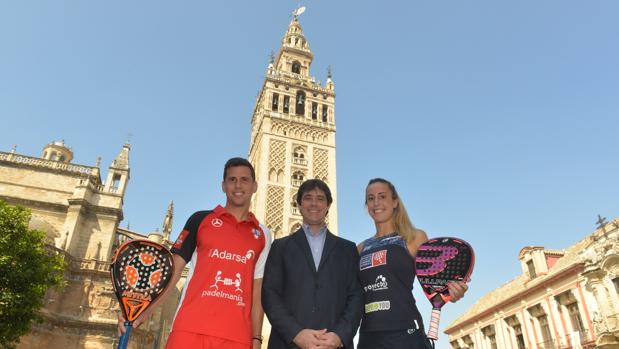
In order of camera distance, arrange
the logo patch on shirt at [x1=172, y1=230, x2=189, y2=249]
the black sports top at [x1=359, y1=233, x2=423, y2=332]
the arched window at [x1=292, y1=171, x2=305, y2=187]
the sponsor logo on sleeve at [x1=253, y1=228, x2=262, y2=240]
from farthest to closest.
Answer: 1. the arched window at [x1=292, y1=171, x2=305, y2=187]
2. the sponsor logo on sleeve at [x1=253, y1=228, x2=262, y2=240]
3. the logo patch on shirt at [x1=172, y1=230, x2=189, y2=249]
4. the black sports top at [x1=359, y1=233, x2=423, y2=332]

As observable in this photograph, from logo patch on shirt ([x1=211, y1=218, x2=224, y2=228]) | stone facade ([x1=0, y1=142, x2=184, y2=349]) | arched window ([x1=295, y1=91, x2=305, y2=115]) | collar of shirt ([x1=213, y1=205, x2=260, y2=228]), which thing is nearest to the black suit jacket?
collar of shirt ([x1=213, y1=205, x2=260, y2=228])

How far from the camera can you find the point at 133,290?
374 centimetres

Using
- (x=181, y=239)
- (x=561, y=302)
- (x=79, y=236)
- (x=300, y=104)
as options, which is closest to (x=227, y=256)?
(x=181, y=239)

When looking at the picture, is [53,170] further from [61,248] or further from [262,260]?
[262,260]

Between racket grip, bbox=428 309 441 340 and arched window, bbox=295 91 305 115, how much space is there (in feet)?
117

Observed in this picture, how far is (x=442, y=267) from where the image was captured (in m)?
3.77

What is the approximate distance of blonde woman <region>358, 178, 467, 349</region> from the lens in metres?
3.67

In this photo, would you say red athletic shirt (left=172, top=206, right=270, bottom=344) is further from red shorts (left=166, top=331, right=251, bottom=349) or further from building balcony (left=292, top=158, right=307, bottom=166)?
building balcony (left=292, top=158, right=307, bottom=166)

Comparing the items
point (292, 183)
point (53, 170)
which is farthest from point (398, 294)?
point (53, 170)

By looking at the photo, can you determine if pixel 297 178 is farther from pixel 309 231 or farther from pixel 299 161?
pixel 309 231

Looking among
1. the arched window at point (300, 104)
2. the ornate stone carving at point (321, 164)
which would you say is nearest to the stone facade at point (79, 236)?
the ornate stone carving at point (321, 164)

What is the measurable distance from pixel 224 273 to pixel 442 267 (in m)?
2.08

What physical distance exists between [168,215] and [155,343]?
12.5 metres

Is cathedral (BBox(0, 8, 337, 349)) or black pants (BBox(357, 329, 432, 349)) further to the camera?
cathedral (BBox(0, 8, 337, 349))
